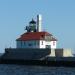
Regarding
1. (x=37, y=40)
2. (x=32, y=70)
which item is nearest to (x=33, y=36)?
(x=37, y=40)

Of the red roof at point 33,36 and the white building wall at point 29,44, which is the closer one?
the white building wall at point 29,44

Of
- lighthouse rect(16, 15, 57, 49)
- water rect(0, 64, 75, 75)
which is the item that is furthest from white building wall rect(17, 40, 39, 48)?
water rect(0, 64, 75, 75)

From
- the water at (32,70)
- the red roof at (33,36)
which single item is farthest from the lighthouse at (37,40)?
the water at (32,70)

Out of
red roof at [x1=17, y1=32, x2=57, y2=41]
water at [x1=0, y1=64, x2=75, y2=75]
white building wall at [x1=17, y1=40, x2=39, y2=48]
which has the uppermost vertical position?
red roof at [x1=17, y1=32, x2=57, y2=41]

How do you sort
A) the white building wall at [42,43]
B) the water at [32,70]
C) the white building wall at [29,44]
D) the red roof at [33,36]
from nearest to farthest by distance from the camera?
the water at [32,70] < the white building wall at [42,43] < the white building wall at [29,44] < the red roof at [33,36]

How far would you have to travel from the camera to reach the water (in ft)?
222

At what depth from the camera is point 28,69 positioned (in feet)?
244

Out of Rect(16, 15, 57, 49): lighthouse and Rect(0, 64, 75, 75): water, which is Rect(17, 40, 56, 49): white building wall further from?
Rect(0, 64, 75, 75): water

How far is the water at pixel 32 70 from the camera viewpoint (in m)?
67.6

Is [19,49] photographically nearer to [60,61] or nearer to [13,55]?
[13,55]

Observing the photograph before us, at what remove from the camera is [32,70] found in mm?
72812

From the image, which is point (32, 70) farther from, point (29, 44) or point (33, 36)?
point (33, 36)

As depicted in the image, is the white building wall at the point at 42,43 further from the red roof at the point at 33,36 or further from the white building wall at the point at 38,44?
the red roof at the point at 33,36

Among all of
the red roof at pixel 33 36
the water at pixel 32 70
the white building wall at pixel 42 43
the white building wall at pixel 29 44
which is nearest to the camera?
the water at pixel 32 70
